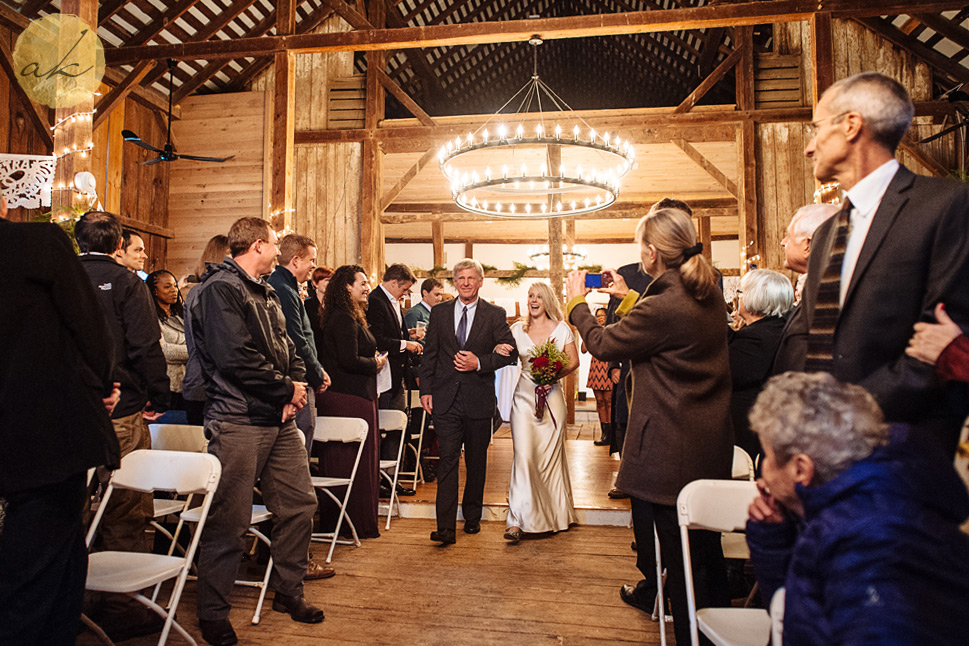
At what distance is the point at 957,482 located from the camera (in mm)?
1180

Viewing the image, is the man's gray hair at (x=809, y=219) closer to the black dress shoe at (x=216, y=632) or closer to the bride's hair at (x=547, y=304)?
the bride's hair at (x=547, y=304)

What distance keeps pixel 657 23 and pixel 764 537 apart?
6441 mm

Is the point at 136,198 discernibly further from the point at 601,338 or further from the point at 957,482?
the point at 957,482

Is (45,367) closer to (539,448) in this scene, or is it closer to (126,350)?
(126,350)

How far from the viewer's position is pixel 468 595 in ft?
11.2

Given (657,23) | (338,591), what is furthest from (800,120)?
(338,591)

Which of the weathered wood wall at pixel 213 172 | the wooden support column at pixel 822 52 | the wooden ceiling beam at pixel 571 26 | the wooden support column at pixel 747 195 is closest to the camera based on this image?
the wooden support column at pixel 822 52

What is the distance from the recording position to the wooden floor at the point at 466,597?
2.94 meters

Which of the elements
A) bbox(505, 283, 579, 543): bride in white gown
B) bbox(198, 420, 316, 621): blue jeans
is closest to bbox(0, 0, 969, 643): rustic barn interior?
bbox(505, 283, 579, 543): bride in white gown

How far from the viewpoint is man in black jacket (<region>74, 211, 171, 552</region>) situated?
311cm

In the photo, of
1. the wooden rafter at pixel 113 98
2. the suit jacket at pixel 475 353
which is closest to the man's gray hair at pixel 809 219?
the suit jacket at pixel 475 353

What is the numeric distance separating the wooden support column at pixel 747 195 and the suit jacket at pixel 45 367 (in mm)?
8456

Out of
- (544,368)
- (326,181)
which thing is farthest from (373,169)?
(544,368)

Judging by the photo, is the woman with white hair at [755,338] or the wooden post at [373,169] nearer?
the woman with white hair at [755,338]
